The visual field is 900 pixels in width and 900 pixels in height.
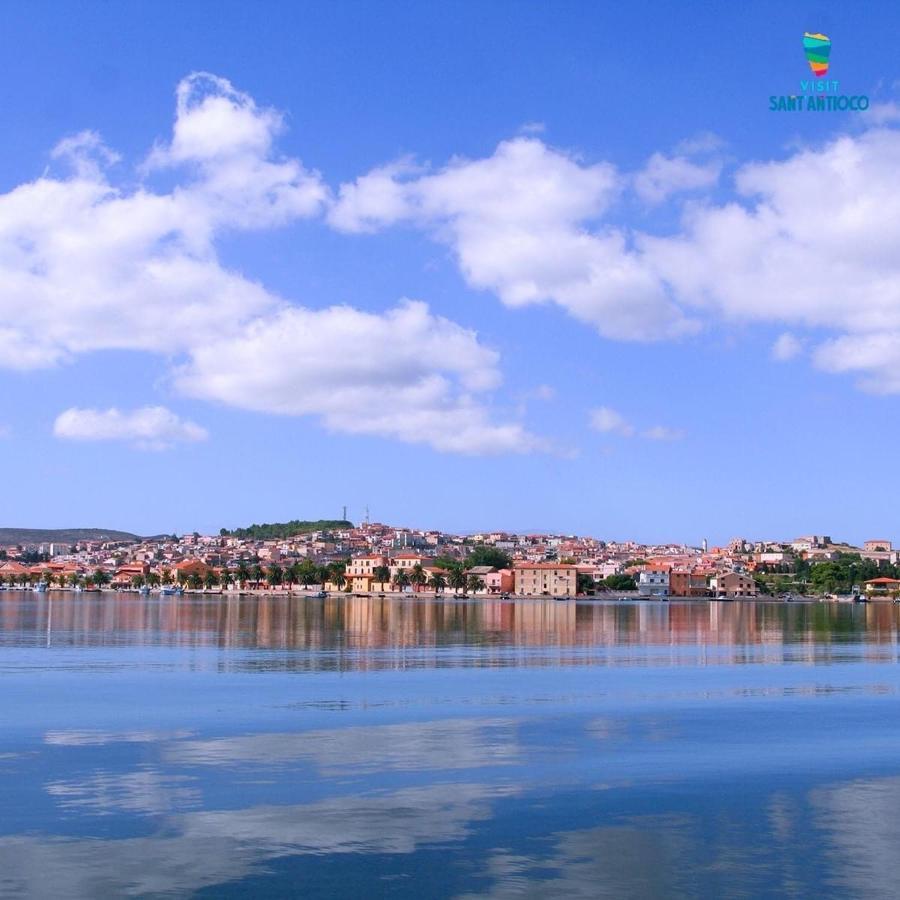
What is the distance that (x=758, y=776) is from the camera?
15.1 meters

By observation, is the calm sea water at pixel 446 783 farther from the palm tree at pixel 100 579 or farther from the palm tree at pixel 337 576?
the palm tree at pixel 100 579

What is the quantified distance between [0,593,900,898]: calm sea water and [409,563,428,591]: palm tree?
120 metres

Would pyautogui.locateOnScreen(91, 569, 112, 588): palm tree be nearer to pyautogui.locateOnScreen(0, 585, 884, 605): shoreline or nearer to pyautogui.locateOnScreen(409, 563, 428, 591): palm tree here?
pyautogui.locateOnScreen(0, 585, 884, 605): shoreline

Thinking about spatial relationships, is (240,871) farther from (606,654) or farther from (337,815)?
(606,654)

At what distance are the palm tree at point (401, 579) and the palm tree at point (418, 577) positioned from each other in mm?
763

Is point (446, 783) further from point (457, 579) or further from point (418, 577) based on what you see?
point (418, 577)

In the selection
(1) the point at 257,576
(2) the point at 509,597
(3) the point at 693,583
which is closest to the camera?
(2) the point at 509,597

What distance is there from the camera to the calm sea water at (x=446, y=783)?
10609 millimetres

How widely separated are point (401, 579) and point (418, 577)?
2526 mm

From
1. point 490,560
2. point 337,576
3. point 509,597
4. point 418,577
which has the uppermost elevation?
point 490,560

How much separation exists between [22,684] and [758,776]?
16440mm

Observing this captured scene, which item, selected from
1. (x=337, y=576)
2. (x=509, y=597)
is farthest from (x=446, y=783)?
(x=337, y=576)

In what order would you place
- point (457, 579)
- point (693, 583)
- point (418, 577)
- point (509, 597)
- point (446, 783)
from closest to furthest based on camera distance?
point (446, 783)
point (509, 597)
point (457, 579)
point (418, 577)
point (693, 583)

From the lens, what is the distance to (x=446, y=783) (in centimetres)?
1430
